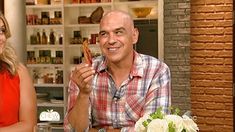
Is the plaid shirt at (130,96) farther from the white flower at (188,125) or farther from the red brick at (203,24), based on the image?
the red brick at (203,24)

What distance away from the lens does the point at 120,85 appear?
2.29 meters

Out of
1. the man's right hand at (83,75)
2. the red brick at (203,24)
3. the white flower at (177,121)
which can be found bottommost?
the white flower at (177,121)

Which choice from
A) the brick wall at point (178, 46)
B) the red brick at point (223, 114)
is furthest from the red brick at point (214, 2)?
the red brick at point (223, 114)

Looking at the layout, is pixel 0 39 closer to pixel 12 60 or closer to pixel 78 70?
pixel 12 60

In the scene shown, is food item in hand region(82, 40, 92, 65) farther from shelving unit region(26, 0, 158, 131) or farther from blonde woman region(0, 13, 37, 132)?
shelving unit region(26, 0, 158, 131)

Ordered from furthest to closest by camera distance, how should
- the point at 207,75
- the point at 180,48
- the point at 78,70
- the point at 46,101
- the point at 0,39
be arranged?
the point at 46,101 < the point at 207,75 < the point at 180,48 < the point at 0,39 < the point at 78,70

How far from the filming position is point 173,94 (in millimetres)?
6090

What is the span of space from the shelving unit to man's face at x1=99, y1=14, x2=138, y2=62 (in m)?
4.41

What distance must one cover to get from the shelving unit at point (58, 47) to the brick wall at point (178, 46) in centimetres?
101

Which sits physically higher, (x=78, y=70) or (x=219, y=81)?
(x=78, y=70)

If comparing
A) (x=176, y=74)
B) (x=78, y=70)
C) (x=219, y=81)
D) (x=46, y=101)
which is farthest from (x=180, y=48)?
(x=78, y=70)

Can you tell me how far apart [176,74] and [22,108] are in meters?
4.01

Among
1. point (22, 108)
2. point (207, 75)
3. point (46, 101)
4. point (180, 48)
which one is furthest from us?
point (46, 101)

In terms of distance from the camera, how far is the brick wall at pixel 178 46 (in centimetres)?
600
